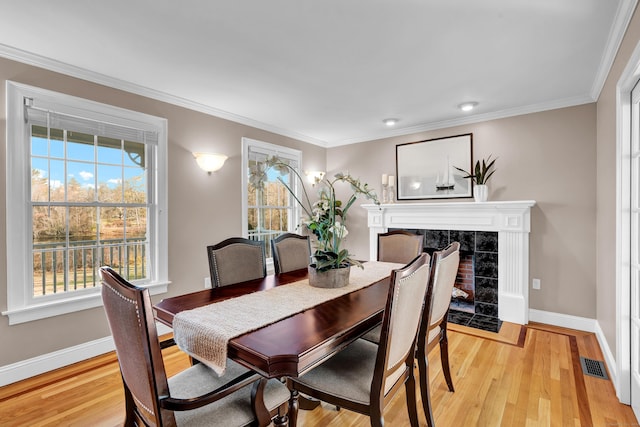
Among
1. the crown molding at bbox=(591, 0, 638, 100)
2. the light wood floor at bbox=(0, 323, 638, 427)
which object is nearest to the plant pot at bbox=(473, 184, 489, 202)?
the crown molding at bbox=(591, 0, 638, 100)

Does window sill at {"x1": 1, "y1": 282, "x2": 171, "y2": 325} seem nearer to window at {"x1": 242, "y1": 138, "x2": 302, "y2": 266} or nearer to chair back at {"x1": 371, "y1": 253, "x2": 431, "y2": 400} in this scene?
window at {"x1": 242, "y1": 138, "x2": 302, "y2": 266}

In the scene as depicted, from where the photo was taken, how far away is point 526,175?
Result: 3557 millimetres

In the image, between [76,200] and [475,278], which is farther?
[475,278]

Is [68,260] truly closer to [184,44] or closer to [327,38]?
[184,44]

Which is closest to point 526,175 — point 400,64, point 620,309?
point 620,309

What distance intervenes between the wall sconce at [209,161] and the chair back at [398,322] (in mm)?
2700

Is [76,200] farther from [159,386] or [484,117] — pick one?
[484,117]

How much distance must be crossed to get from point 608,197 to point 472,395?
1.93m

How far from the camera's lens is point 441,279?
73.0 inches

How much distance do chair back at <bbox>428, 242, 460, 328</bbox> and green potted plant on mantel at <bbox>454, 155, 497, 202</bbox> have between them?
1966 mm

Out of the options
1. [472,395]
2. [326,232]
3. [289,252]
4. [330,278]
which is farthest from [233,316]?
[472,395]

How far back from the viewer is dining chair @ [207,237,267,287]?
2258 mm

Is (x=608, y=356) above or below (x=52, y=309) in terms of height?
below

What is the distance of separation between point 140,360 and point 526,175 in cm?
395
